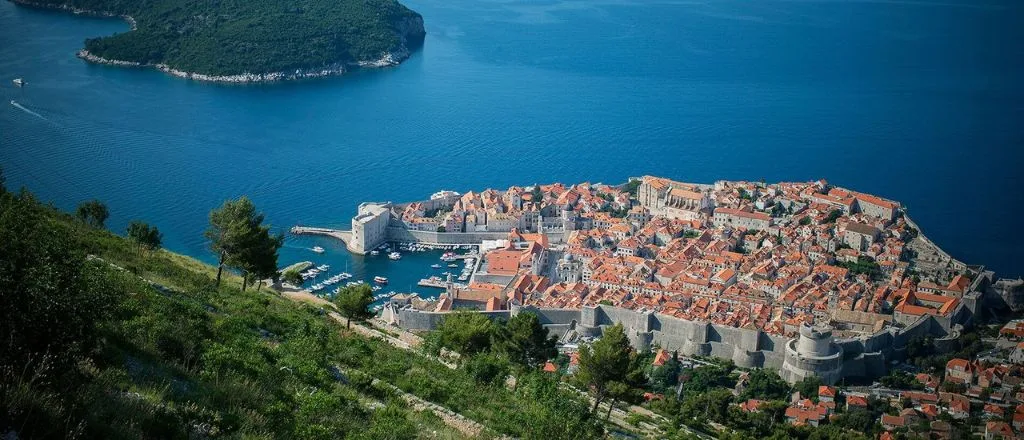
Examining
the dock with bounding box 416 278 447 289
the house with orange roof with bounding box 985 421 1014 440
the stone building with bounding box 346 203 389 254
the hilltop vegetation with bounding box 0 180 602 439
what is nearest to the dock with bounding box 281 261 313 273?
the stone building with bounding box 346 203 389 254

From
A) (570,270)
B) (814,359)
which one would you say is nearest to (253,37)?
(570,270)

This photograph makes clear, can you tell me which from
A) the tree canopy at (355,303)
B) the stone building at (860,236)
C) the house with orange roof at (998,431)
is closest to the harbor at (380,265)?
the tree canopy at (355,303)

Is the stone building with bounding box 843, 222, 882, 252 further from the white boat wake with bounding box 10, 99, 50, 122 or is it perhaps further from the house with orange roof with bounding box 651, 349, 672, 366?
the white boat wake with bounding box 10, 99, 50, 122

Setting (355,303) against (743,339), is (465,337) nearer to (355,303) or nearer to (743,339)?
(355,303)

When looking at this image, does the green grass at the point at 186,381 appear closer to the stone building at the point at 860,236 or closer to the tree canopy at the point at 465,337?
the tree canopy at the point at 465,337

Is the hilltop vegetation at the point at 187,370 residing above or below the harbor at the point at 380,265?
above

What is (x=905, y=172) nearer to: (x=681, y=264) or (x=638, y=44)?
(x=681, y=264)

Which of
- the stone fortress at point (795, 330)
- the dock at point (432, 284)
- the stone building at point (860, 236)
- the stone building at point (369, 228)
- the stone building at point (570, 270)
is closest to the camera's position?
the stone fortress at point (795, 330)
